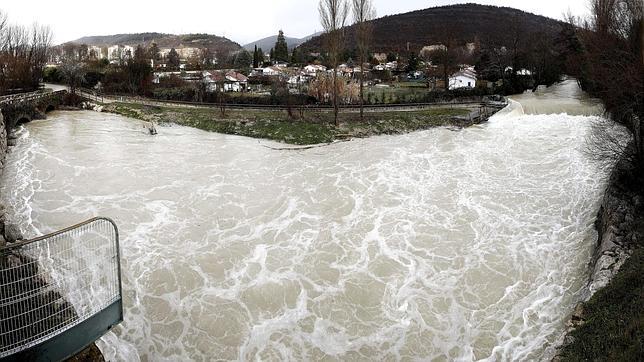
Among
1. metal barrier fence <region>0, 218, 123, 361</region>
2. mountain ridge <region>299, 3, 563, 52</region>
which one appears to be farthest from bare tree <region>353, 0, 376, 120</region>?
mountain ridge <region>299, 3, 563, 52</region>

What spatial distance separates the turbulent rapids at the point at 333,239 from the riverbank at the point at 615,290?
61 centimetres

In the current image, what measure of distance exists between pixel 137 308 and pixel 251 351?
258cm

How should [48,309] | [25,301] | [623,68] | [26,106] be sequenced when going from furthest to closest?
1. [26,106]
2. [623,68]
3. [48,309]
4. [25,301]

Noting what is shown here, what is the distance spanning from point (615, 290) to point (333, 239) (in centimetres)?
616

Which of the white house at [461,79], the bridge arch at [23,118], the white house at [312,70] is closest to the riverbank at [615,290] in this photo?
the bridge arch at [23,118]

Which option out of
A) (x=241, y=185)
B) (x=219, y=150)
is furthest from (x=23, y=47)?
(x=241, y=185)

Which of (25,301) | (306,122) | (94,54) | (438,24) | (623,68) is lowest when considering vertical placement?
(25,301)

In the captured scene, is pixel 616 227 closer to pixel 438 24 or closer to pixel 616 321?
pixel 616 321

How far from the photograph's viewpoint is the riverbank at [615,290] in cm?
589

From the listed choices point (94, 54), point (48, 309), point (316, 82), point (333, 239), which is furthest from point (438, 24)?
point (48, 309)

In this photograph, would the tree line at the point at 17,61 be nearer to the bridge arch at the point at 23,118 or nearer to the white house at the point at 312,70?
the bridge arch at the point at 23,118

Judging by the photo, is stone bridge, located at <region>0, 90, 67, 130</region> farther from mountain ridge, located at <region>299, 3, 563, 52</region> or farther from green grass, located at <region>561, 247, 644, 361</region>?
mountain ridge, located at <region>299, 3, 563, 52</region>

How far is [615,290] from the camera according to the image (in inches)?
294

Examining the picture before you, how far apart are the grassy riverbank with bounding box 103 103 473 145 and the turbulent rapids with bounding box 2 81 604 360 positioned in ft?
5.88
